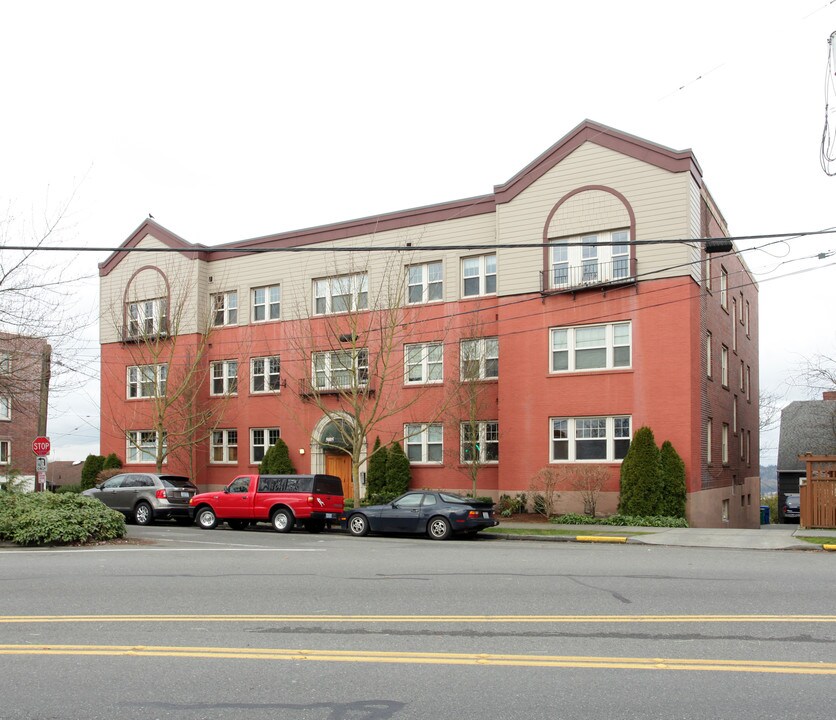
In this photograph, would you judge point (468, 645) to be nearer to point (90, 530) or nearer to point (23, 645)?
point (23, 645)

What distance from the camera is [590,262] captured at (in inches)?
1006

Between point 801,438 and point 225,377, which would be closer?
point 225,377

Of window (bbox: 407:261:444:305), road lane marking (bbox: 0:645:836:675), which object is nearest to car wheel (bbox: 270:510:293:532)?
window (bbox: 407:261:444:305)

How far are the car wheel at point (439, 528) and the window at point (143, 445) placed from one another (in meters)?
17.6

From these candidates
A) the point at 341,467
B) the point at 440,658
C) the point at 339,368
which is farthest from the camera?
the point at 341,467

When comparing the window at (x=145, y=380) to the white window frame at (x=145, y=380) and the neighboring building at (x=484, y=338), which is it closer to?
the white window frame at (x=145, y=380)

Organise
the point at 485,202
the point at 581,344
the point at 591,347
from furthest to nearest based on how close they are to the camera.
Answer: the point at 485,202 < the point at 581,344 < the point at 591,347

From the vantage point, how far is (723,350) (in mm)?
29469

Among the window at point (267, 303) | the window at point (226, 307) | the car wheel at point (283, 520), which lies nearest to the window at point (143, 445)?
the window at point (226, 307)

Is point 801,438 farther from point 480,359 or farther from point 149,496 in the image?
point 149,496

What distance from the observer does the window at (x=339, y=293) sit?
29134mm

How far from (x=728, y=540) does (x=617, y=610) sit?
1048cm

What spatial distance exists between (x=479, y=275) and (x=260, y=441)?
37.1 feet

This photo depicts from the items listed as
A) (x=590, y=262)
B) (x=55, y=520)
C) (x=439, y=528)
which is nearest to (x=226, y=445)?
(x=55, y=520)
